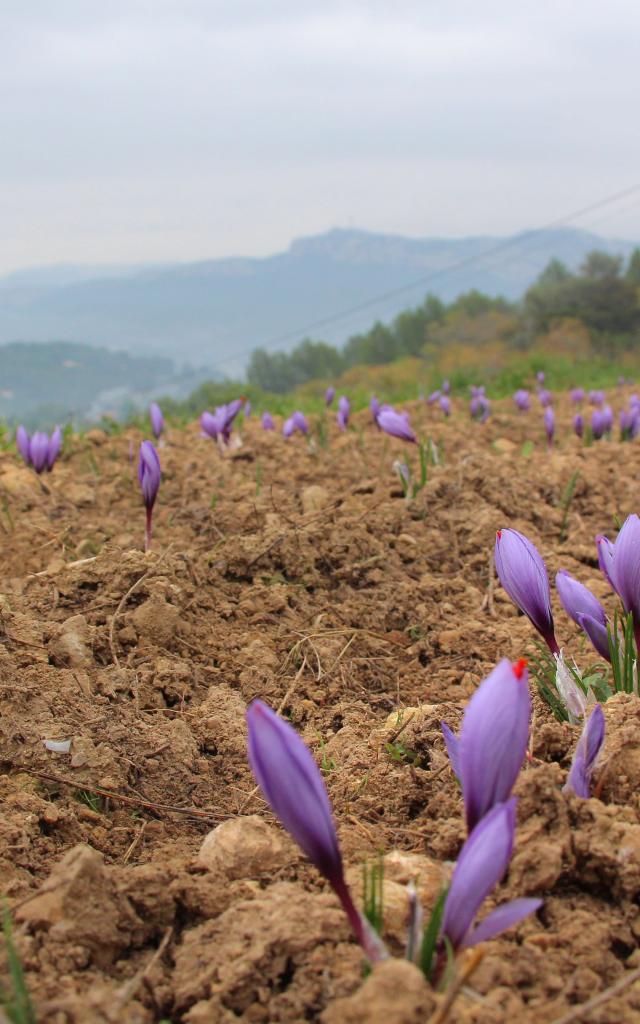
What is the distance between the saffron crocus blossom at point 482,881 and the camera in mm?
963

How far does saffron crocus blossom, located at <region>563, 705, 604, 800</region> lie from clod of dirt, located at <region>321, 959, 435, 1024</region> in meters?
0.55

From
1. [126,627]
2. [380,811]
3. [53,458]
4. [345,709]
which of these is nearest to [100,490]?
[53,458]

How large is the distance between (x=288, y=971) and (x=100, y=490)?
3309 millimetres

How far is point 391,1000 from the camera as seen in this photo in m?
0.87

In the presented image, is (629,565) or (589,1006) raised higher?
(629,565)

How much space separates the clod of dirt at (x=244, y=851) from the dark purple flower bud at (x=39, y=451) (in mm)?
3190

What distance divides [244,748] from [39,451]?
274cm

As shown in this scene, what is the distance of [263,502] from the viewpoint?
11.5 ft

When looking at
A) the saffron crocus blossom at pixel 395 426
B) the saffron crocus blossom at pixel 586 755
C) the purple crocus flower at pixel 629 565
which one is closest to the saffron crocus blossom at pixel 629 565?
the purple crocus flower at pixel 629 565

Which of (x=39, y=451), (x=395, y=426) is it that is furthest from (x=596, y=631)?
(x=39, y=451)

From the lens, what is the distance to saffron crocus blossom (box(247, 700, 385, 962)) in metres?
0.97

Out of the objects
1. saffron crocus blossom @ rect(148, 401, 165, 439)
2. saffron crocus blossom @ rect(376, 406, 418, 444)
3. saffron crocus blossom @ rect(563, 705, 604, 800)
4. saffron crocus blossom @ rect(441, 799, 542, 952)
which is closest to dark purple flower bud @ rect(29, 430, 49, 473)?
saffron crocus blossom @ rect(148, 401, 165, 439)

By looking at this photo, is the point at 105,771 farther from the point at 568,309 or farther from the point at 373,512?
the point at 568,309

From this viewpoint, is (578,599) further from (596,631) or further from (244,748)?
(244,748)
